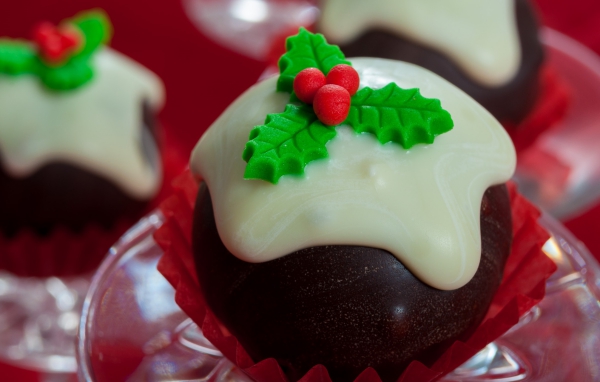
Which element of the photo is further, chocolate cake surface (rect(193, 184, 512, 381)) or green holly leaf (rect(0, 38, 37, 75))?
green holly leaf (rect(0, 38, 37, 75))

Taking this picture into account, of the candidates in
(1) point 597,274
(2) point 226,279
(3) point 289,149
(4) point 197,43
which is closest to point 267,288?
(2) point 226,279

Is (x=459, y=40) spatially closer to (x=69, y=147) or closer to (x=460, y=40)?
(x=460, y=40)

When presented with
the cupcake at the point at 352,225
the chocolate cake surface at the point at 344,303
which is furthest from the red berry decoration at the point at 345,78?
the chocolate cake surface at the point at 344,303

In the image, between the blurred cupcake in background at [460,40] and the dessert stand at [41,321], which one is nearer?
the blurred cupcake in background at [460,40]

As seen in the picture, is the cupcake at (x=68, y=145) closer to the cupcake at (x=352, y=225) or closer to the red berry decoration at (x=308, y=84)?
the cupcake at (x=352, y=225)

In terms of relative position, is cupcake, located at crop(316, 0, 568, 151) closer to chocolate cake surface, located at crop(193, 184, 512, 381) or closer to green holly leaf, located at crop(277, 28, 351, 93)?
green holly leaf, located at crop(277, 28, 351, 93)

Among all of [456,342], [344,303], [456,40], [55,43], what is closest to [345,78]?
[344,303]

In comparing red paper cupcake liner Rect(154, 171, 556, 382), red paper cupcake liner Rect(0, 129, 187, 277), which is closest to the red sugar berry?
red paper cupcake liner Rect(154, 171, 556, 382)
